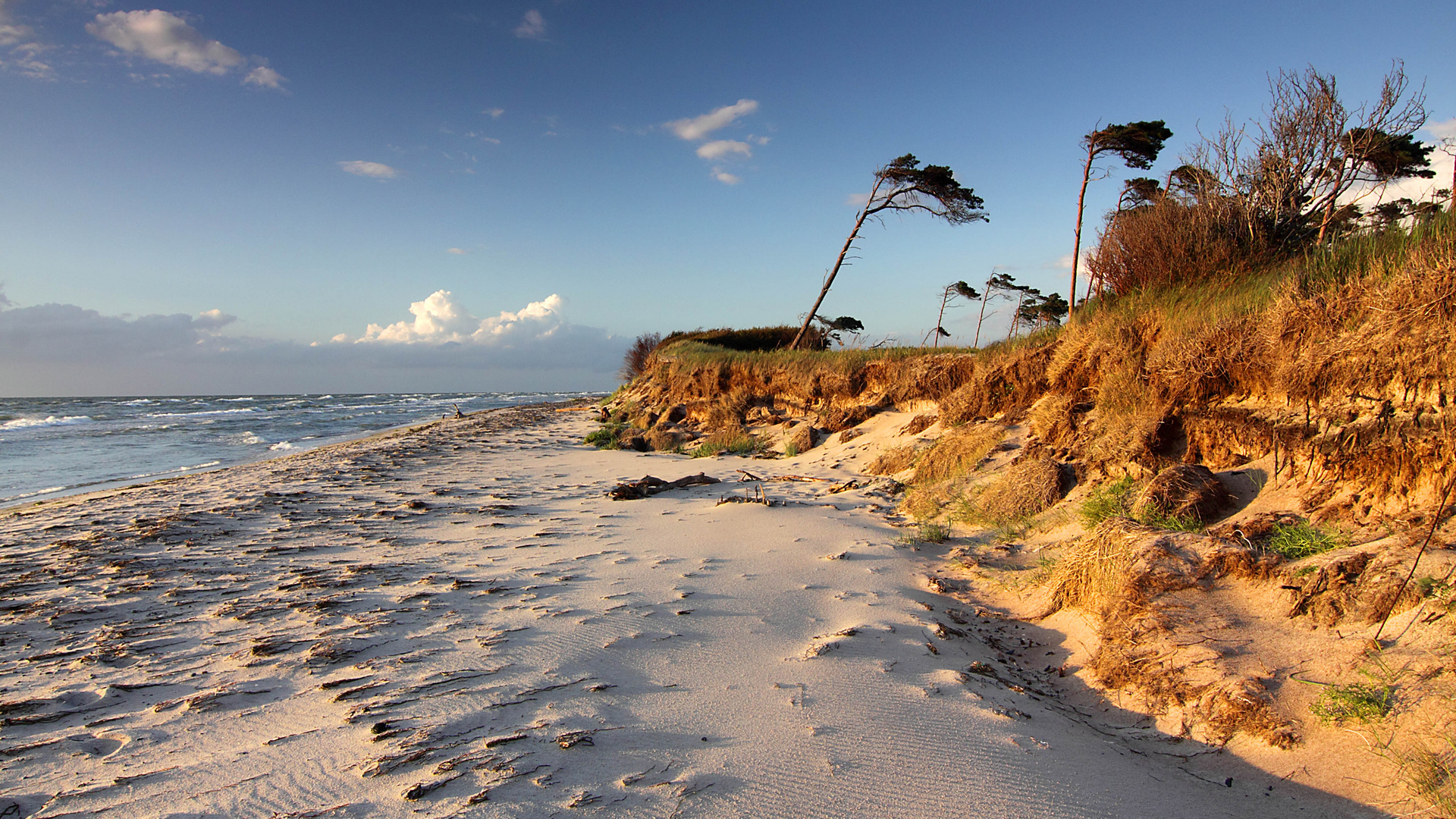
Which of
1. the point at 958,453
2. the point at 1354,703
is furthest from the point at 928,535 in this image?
the point at 1354,703

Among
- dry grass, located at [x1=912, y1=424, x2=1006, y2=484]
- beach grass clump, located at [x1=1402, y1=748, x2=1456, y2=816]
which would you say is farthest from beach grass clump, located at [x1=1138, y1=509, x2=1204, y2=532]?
dry grass, located at [x1=912, y1=424, x2=1006, y2=484]

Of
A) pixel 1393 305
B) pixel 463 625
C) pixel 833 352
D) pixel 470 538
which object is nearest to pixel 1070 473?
pixel 1393 305

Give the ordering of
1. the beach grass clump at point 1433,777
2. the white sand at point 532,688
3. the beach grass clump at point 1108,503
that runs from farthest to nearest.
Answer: the beach grass clump at point 1108,503 < the white sand at point 532,688 < the beach grass clump at point 1433,777

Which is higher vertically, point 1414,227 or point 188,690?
point 1414,227

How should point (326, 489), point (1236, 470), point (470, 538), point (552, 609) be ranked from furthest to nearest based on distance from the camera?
1. point (326, 489)
2. point (470, 538)
3. point (1236, 470)
4. point (552, 609)

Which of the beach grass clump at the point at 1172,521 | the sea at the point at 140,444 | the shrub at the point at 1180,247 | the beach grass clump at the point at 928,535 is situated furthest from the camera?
the sea at the point at 140,444

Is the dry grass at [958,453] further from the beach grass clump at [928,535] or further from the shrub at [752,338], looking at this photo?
the shrub at [752,338]

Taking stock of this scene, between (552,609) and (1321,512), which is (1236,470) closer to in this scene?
(1321,512)

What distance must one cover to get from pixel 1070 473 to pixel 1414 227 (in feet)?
8.81

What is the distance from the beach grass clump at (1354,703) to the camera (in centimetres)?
208

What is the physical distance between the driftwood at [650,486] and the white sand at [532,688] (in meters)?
1.54

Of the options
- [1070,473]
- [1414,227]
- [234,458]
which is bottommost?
[234,458]

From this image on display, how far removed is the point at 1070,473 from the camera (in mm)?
5129

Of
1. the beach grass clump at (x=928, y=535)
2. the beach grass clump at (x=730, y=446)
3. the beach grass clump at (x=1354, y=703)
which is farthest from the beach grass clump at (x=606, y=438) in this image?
the beach grass clump at (x=1354, y=703)
